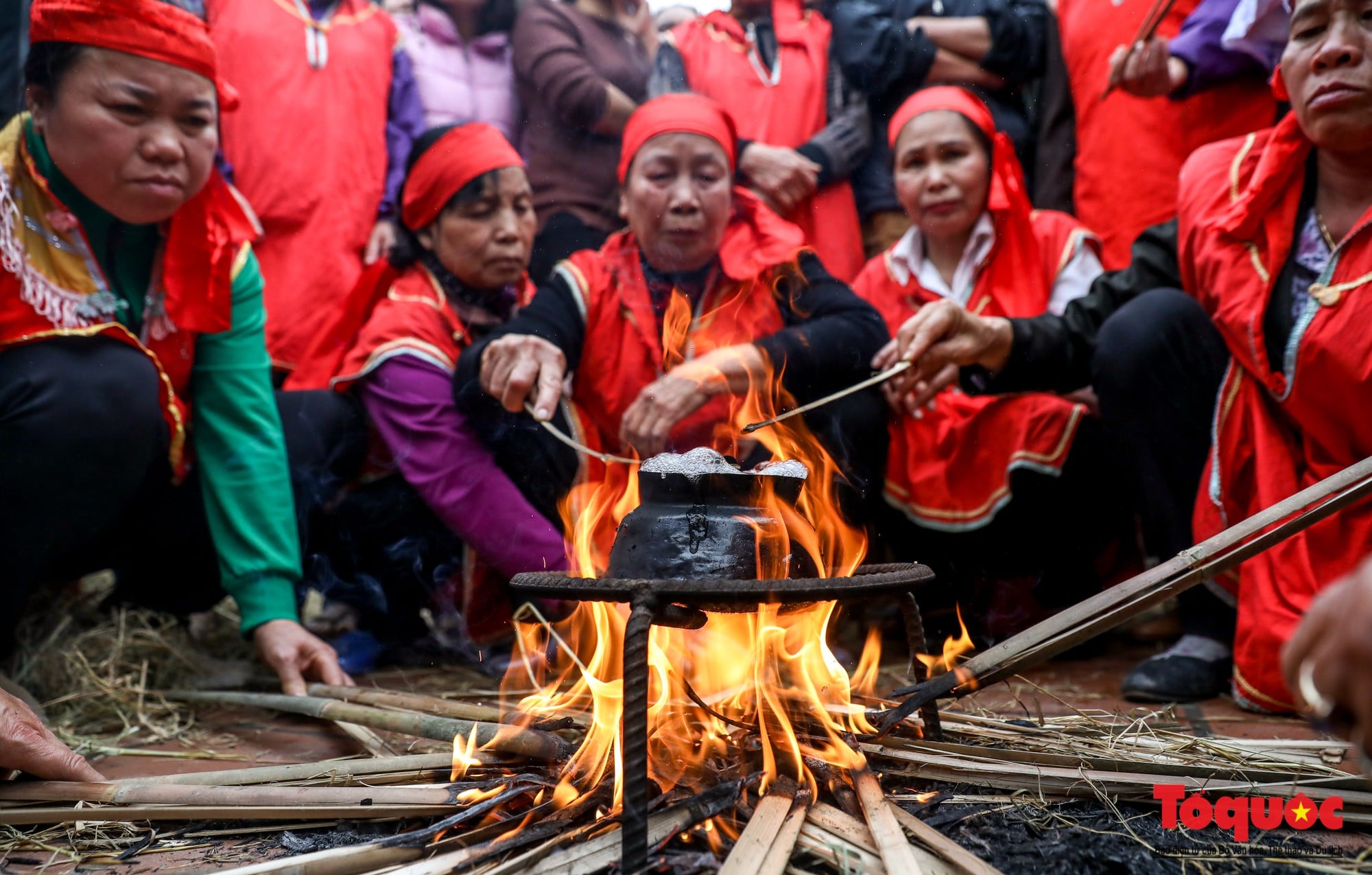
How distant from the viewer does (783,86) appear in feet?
14.3

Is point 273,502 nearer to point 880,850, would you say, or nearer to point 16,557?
point 16,557

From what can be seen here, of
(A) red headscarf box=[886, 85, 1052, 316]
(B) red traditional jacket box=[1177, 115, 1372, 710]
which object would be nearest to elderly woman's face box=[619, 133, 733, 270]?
(A) red headscarf box=[886, 85, 1052, 316]

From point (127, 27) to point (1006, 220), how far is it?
2899mm

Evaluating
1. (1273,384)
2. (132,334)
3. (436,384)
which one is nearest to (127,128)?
(132,334)

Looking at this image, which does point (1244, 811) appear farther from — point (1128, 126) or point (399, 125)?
point (399, 125)

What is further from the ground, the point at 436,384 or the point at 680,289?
the point at 680,289

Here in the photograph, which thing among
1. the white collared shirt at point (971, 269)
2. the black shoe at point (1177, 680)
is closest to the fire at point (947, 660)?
the black shoe at point (1177, 680)

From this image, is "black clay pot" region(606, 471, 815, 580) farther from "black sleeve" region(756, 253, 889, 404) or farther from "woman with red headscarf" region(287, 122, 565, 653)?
"woman with red headscarf" region(287, 122, 565, 653)

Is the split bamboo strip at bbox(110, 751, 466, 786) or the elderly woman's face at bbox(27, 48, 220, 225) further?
the elderly woman's face at bbox(27, 48, 220, 225)

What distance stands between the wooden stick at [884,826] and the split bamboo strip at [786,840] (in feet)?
0.36

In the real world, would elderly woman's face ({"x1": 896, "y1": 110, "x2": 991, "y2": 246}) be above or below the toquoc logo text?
above

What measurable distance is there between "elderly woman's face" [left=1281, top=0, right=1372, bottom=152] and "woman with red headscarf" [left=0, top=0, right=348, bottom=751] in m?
2.98

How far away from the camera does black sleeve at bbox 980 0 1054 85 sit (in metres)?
4.09

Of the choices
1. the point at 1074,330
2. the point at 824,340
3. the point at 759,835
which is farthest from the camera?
the point at 824,340
